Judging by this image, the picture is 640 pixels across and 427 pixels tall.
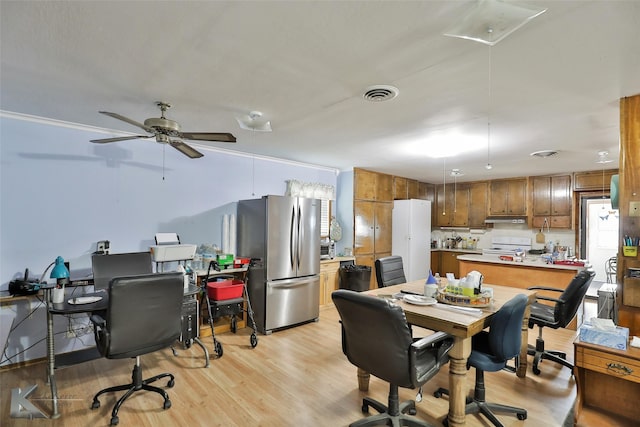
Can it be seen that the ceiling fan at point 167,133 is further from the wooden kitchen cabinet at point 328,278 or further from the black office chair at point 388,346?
the wooden kitchen cabinet at point 328,278

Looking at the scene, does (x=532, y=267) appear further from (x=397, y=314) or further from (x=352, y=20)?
(x=352, y=20)

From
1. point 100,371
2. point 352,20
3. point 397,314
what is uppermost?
point 352,20

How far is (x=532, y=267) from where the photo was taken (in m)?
4.31

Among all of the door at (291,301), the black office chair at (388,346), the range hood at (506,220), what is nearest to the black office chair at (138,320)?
the black office chair at (388,346)

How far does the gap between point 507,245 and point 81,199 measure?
7275mm

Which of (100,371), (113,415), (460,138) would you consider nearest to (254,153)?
(460,138)

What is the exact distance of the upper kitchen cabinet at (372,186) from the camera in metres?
5.72

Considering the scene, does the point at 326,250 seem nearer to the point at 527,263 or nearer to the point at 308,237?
the point at 308,237

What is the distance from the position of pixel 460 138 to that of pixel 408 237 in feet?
9.21

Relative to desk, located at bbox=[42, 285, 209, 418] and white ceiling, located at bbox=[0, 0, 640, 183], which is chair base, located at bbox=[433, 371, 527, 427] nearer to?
white ceiling, located at bbox=[0, 0, 640, 183]

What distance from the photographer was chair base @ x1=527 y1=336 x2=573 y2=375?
2904 mm

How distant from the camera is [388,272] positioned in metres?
3.41

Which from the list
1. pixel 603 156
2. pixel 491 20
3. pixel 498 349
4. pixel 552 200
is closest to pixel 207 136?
pixel 491 20

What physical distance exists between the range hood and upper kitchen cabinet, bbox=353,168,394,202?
223 centimetres
